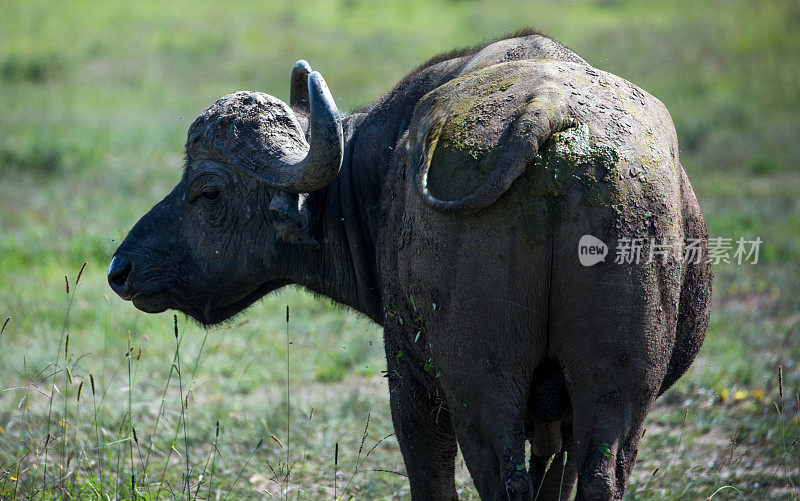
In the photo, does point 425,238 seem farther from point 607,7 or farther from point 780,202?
point 607,7

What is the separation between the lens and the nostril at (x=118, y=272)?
14.2 feet

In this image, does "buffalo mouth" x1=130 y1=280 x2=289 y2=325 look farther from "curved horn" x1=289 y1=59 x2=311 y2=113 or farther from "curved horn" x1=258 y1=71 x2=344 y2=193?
"curved horn" x1=289 y1=59 x2=311 y2=113

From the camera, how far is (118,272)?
433 centimetres

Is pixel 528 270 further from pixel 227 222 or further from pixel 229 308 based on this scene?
pixel 229 308

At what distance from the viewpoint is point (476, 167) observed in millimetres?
2910

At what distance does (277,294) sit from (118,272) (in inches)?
81.7

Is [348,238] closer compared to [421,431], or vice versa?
[421,431]

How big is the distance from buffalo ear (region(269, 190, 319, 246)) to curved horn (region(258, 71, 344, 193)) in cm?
8

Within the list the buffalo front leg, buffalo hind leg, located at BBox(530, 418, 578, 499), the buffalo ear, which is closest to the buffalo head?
the buffalo ear

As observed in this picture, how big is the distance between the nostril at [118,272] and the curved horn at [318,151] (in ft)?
3.32

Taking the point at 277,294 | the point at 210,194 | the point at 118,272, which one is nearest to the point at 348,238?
the point at 210,194

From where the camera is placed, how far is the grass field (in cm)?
530

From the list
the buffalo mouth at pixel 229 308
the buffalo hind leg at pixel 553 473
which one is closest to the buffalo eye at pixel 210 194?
the buffalo mouth at pixel 229 308

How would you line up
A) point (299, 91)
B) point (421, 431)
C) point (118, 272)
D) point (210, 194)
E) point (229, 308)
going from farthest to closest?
point (299, 91)
point (229, 308)
point (118, 272)
point (210, 194)
point (421, 431)
